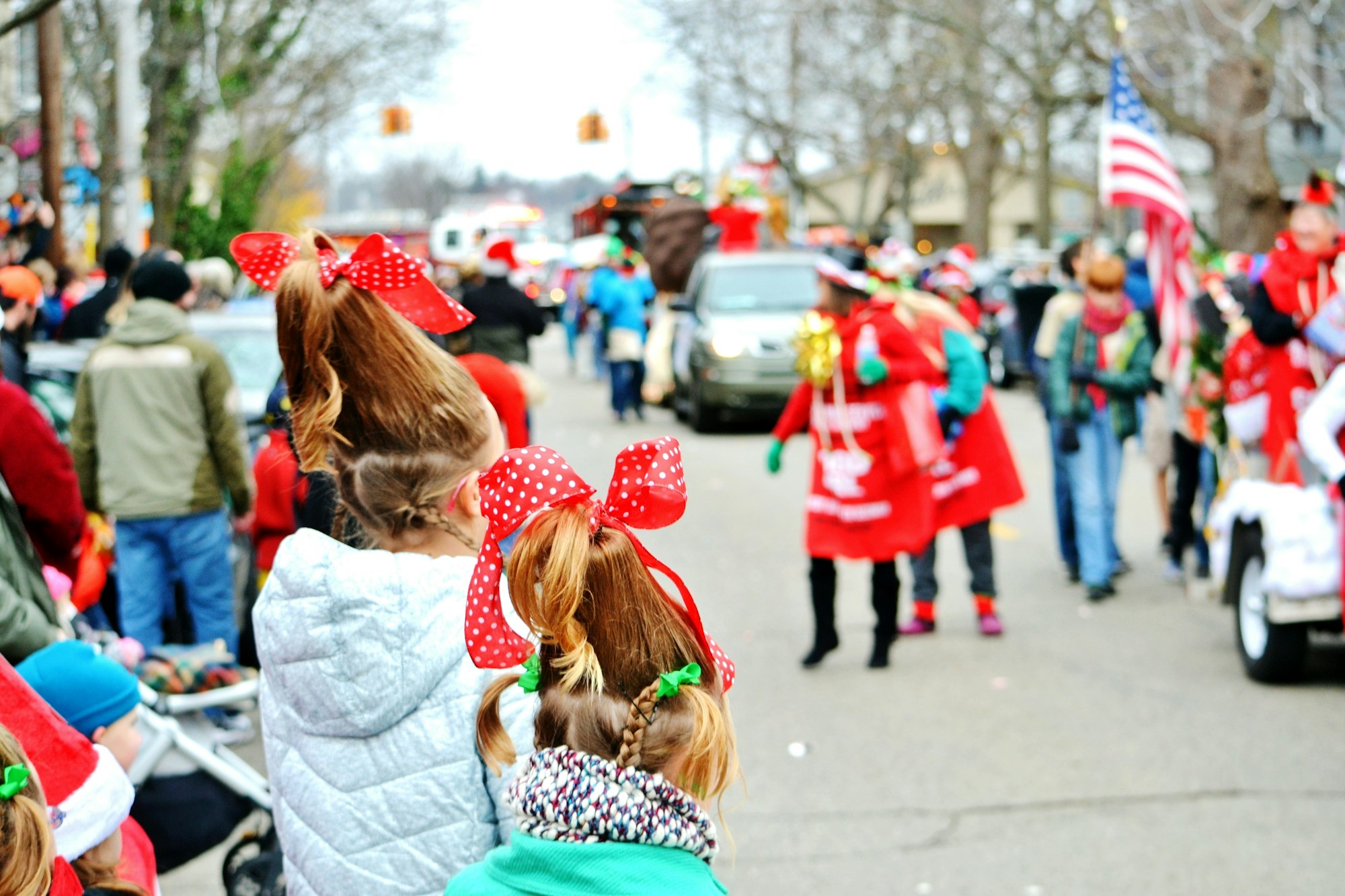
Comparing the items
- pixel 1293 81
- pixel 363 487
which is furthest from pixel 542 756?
pixel 1293 81

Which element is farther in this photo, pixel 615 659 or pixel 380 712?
pixel 380 712

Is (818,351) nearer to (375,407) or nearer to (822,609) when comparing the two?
(822,609)

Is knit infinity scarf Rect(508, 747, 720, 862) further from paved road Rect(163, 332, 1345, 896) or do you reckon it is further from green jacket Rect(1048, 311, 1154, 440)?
green jacket Rect(1048, 311, 1154, 440)

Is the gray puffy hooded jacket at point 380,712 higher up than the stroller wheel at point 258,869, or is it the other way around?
the gray puffy hooded jacket at point 380,712

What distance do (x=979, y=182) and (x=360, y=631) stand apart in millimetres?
34890

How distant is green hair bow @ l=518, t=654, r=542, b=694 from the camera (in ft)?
7.15

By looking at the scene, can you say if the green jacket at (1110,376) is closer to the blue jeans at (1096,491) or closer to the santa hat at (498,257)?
the blue jeans at (1096,491)

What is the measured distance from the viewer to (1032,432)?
17.3 metres

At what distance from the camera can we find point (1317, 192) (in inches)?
268

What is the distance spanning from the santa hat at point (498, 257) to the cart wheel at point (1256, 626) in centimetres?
465

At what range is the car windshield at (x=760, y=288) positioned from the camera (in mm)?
17766

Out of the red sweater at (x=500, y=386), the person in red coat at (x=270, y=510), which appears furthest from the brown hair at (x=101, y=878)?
the person in red coat at (x=270, y=510)

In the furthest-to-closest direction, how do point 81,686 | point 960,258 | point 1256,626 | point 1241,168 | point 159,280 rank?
point 1241,168
point 960,258
point 1256,626
point 159,280
point 81,686

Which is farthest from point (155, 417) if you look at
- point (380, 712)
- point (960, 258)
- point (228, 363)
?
point (960, 258)
